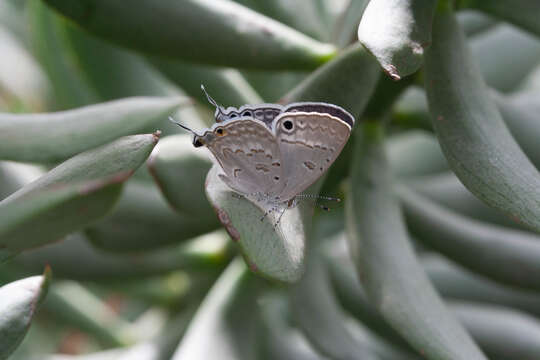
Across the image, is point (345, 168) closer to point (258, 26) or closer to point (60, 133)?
point (258, 26)

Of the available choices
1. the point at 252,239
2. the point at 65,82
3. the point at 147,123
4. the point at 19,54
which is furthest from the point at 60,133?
the point at 19,54

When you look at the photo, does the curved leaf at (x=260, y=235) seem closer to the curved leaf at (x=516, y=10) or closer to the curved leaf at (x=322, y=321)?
the curved leaf at (x=322, y=321)

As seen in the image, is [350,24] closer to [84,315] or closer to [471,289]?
[471,289]

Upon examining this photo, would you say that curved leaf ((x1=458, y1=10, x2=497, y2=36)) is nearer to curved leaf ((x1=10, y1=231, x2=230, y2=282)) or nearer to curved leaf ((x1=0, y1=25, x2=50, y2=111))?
curved leaf ((x1=10, y1=231, x2=230, y2=282))

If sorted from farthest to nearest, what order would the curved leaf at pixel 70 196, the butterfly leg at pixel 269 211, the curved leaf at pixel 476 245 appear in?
the curved leaf at pixel 476 245
the butterfly leg at pixel 269 211
the curved leaf at pixel 70 196

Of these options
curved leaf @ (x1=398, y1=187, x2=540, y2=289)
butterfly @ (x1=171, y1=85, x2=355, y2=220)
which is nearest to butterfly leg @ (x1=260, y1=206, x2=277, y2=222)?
butterfly @ (x1=171, y1=85, x2=355, y2=220)

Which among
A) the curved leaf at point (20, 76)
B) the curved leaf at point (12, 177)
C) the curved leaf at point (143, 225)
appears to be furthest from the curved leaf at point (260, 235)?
the curved leaf at point (20, 76)
